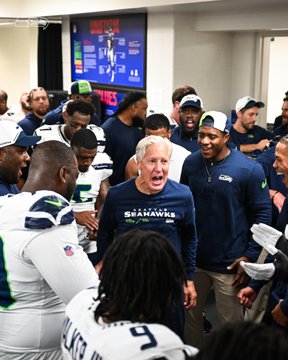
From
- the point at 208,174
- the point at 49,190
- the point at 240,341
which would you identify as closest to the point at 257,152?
the point at 208,174

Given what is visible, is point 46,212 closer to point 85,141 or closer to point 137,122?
point 85,141

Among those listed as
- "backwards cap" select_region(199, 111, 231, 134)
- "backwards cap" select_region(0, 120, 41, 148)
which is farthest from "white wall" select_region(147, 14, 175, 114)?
"backwards cap" select_region(0, 120, 41, 148)

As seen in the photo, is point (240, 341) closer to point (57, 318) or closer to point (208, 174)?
point (57, 318)

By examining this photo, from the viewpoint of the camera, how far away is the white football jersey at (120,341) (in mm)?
1148

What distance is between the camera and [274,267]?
232 cm

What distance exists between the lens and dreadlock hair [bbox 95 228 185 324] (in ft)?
4.07

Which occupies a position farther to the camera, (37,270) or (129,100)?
(129,100)

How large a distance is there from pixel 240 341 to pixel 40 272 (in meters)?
0.86

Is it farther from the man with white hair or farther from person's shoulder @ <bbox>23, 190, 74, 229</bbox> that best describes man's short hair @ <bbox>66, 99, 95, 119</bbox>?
person's shoulder @ <bbox>23, 190, 74, 229</bbox>

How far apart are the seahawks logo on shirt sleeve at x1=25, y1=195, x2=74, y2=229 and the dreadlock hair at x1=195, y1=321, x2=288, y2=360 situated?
777 millimetres

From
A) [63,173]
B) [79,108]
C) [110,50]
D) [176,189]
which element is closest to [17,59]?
[110,50]

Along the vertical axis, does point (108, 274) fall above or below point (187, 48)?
below

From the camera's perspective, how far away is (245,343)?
0.89 meters

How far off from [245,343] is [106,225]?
1.67 meters
